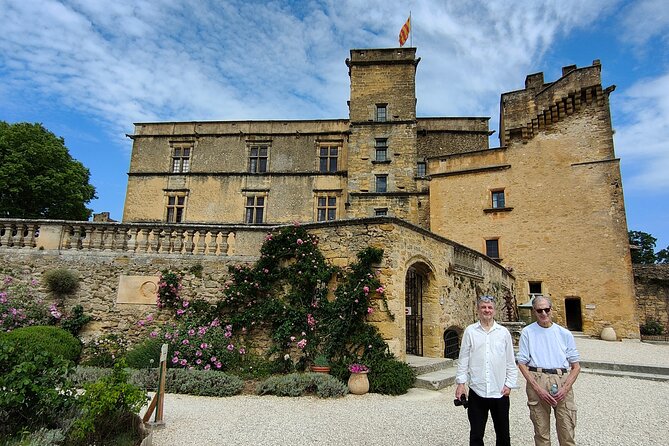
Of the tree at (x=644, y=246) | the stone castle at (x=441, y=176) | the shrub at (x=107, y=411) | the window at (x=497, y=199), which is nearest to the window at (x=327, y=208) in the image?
the stone castle at (x=441, y=176)

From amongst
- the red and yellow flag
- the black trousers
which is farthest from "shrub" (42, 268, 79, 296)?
the red and yellow flag

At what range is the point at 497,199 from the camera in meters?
19.2

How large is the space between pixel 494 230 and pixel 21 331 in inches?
703

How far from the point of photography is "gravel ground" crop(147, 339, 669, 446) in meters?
4.65

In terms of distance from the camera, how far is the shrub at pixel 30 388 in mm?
3451

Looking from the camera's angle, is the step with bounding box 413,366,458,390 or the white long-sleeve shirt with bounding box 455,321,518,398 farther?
the step with bounding box 413,366,458,390

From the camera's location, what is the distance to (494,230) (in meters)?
18.9

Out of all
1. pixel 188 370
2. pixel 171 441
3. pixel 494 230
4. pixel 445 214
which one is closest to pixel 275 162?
pixel 445 214

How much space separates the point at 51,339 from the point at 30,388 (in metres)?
4.70

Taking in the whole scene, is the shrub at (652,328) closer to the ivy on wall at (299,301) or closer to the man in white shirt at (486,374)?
the ivy on wall at (299,301)

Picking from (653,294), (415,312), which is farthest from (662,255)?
(415,312)

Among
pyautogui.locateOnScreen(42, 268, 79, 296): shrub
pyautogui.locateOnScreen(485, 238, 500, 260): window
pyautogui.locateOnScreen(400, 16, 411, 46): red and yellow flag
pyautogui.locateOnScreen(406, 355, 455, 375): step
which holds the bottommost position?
pyautogui.locateOnScreen(406, 355, 455, 375): step

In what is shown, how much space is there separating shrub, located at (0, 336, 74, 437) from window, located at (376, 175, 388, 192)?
1787cm

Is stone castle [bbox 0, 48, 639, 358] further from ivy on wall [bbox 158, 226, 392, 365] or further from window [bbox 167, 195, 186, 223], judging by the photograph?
ivy on wall [bbox 158, 226, 392, 365]
